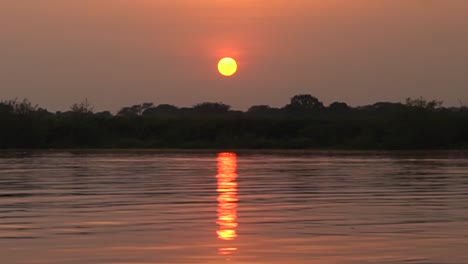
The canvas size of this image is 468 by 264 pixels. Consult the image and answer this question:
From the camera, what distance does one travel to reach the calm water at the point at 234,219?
15.4 metres

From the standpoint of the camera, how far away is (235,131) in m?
91.1

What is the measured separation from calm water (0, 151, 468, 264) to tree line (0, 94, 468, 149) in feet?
144

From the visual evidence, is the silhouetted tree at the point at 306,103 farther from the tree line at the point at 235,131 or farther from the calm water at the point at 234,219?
the calm water at the point at 234,219

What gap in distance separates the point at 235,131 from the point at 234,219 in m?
70.7

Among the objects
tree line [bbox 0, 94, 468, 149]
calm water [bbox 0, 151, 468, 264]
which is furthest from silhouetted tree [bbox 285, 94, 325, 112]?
A: calm water [bbox 0, 151, 468, 264]

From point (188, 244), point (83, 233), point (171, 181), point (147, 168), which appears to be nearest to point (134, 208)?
point (83, 233)

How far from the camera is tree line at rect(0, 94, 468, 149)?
7969 centimetres

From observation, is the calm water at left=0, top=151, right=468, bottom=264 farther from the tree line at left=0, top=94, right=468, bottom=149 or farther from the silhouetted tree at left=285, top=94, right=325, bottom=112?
the silhouetted tree at left=285, top=94, right=325, bottom=112

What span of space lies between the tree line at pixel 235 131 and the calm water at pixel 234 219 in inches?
1732

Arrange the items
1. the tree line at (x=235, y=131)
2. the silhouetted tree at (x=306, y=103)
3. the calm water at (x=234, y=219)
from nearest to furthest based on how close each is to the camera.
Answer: the calm water at (x=234, y=219) < the tree line at (x=235, y=131) < the silhouetted tree at (x=306, y=103)

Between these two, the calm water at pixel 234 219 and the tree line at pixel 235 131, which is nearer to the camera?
the calm water at pixel 234 219

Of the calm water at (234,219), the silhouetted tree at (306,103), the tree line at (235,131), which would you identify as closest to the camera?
the calm water at (234,219)

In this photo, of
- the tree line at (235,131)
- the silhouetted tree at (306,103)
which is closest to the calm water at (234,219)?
the tree line at (235,131)

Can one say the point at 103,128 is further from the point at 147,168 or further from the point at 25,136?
the point at 147,168
